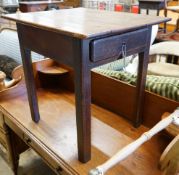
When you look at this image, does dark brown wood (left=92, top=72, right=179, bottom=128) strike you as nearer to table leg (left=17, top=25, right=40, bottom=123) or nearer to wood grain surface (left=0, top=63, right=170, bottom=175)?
wood grain surface (left=0, top=63, right=170, bottom=175)

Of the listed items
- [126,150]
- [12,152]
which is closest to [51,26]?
[126,150]

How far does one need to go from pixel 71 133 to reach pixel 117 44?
0.49m

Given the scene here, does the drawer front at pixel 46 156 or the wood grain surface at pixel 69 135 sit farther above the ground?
the wood grain surface at pixel 69 135

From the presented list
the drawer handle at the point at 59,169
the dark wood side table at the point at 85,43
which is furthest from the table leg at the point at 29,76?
the drawer handle at the point at 59,169

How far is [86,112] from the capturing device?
0.78 m

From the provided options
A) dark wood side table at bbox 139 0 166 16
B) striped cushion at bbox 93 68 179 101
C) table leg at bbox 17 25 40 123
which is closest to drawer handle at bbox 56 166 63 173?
table leg at bbox 17 25 40 123

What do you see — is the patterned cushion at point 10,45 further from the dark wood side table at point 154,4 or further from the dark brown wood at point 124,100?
the dark wood side table at point 154,4

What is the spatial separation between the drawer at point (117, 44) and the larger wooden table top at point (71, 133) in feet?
1.32

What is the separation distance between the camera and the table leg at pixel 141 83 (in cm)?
93

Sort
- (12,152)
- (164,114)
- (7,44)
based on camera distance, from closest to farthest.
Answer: (164,114)
(12,152)
(7,44)

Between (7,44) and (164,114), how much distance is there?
6.15 ft

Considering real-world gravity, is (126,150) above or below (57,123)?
above

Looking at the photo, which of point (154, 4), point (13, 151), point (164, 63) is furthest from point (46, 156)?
point (154, 4)

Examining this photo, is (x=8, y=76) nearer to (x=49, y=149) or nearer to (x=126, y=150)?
(x=49, y=149)
